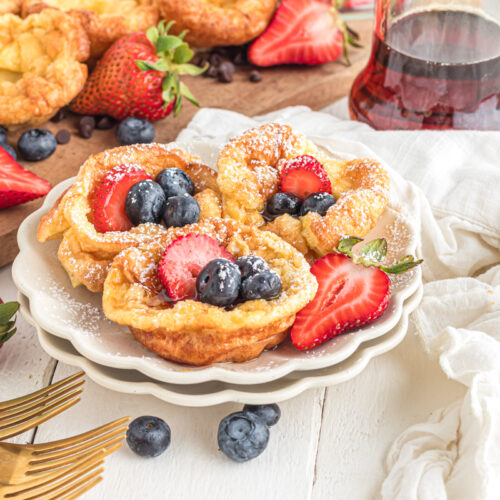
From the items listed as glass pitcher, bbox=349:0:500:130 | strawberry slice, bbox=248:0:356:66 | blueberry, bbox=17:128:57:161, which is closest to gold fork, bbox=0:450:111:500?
blueberry, bbox=17:128:57:161

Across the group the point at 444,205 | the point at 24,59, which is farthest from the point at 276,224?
the point at 24,59

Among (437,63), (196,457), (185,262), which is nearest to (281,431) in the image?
(196,457)

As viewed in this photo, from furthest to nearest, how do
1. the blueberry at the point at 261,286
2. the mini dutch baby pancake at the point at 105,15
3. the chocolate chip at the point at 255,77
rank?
the chocolate chip at the point at 255,77
the mini dutch baby pancake at the point at 105,15
the blueberry at the point at 261,286

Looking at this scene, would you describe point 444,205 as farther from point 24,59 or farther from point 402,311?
point 24,59

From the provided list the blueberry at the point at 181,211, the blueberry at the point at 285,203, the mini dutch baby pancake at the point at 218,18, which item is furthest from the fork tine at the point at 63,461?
the mini dutch baby pancake at the point at 218,18

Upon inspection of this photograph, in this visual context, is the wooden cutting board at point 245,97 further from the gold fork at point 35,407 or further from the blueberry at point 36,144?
the gold fork at point 35,407

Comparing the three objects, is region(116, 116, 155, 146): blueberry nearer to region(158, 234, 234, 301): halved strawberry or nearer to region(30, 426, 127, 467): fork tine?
region(158, 234, 234, 301): halved strawberry

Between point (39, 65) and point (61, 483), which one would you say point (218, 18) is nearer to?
point (39, 65)
